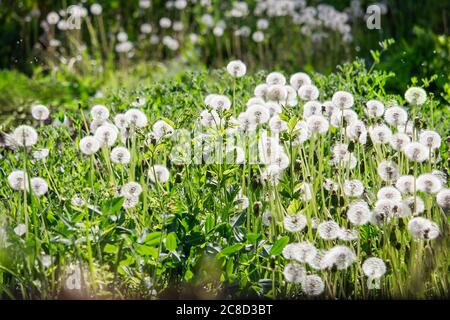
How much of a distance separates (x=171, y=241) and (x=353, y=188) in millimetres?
612

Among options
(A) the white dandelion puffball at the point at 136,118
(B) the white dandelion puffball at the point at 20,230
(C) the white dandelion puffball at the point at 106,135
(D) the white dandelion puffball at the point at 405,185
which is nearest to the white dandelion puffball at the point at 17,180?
(B) the white dandelion puffball at the point at 20,230

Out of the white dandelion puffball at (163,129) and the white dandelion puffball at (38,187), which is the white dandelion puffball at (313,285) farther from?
the white dandelion puffball at (38,187)

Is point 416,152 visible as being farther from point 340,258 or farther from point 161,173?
point 161,173

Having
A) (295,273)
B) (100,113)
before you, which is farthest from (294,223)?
(100,113)

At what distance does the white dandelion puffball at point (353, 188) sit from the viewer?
Answer: 236 cm

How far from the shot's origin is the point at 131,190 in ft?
7.83

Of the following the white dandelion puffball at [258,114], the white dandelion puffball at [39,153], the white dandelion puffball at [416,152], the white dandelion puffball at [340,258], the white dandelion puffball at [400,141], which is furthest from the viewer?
the white dandelion puffball at [39,153]

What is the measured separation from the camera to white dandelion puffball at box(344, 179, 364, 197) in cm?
236

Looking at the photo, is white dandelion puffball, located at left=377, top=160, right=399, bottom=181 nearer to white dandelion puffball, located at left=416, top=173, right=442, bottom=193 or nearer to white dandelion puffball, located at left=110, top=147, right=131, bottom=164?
white dandelion puffball, located at left=416, top=173, right=442, bottom=193

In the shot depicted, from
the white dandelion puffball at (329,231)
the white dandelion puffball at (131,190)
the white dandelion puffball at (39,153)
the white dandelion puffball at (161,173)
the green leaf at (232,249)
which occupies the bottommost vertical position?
the green leaf at (232,249)

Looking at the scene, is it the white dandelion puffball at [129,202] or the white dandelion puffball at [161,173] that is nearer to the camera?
the white dandelion puffball at [129,202]

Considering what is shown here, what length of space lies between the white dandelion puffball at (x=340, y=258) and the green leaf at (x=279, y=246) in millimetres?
181

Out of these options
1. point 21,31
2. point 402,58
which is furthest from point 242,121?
point 21,31
